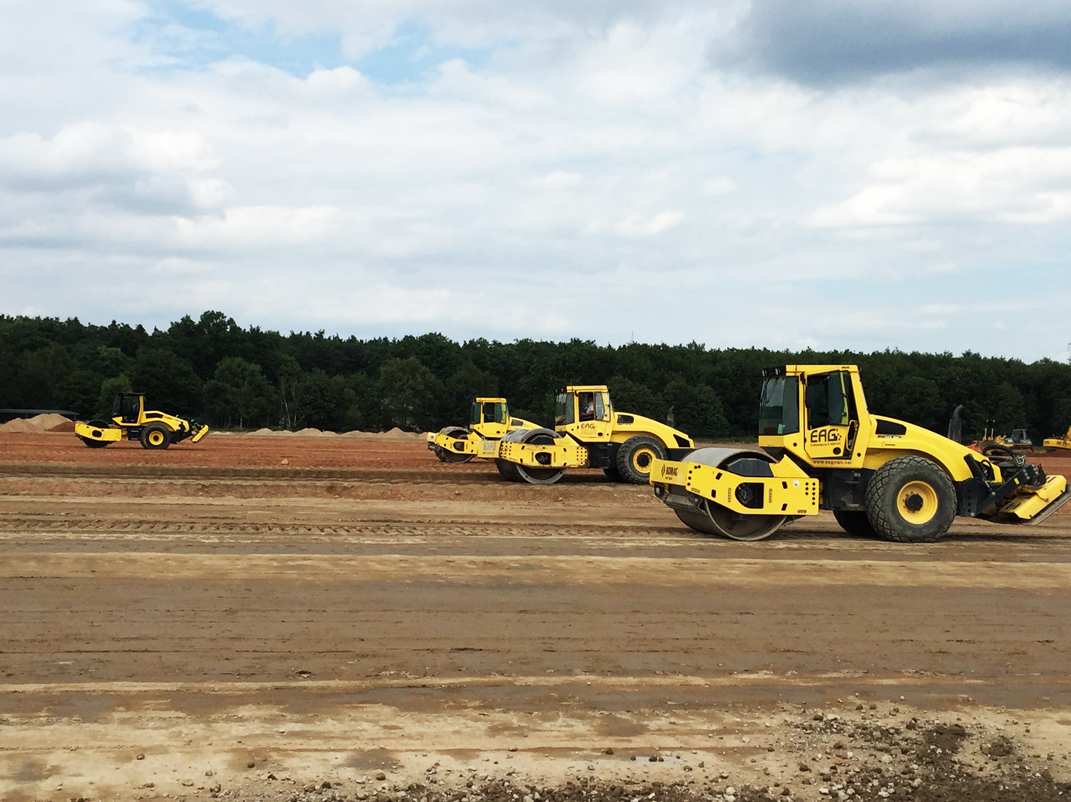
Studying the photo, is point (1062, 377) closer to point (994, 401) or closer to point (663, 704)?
point (994, 401)

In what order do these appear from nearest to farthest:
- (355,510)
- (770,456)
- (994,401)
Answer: (770,456) < (355,510) < (994,401)

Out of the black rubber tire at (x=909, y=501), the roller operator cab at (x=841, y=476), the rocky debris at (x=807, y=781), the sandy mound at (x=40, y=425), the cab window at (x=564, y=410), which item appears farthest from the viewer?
the sandy mound at (x=40, y=425)

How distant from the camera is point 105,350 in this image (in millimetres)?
104812

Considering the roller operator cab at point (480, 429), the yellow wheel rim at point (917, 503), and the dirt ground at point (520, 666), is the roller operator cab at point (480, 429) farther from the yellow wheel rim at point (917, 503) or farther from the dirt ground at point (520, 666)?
the dirt ground at point (520, 666)

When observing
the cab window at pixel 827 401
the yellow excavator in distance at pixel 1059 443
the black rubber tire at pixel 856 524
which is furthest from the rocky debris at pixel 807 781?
the yellow excavator in distance at pixel 1059 443

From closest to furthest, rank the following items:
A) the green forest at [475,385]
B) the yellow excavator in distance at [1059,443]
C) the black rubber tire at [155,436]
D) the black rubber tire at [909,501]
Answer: the black rubber tire at [909,501]
the black rubber tire at [155,436]
the yellow excavator in distance at [1059,443]
the green forest at [475,385]

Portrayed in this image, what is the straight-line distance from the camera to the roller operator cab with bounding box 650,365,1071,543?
1399 centimetres

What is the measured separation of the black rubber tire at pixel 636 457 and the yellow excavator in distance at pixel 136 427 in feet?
72.4

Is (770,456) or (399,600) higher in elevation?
(770,456)

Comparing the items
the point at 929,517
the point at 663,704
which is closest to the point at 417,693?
the point at 663,704

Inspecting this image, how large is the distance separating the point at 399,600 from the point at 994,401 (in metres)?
85.2

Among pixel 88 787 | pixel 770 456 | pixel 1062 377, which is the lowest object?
pixel 88 787

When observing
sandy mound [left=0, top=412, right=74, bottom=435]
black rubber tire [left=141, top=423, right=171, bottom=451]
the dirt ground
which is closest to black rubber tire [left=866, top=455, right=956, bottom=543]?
the dirt ground

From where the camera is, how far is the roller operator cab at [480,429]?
30547mm
